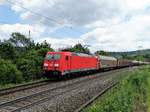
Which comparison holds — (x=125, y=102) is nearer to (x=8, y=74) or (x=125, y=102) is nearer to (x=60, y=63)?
(x=8, y=74)

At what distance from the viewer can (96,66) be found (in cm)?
4916

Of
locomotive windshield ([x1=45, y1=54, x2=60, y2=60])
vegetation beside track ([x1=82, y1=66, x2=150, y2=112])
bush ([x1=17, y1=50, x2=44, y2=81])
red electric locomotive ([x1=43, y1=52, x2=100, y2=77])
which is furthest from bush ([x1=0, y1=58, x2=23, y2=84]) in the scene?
vegetation beside track ([x1=82, y1=66, x2=150, y2=112])

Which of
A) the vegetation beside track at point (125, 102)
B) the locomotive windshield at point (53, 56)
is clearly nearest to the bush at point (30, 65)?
the locomotive windshield at point (53, 56)

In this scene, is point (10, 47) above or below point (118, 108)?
above

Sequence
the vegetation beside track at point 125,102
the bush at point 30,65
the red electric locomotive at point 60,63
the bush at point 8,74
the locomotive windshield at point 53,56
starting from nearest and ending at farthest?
the vegetation beside track at point 125,102 < the bush at point 8,74 < the red electric locomotive at point 60,63 < the bush at point 30,65 < the locomotive windshield at point 53,56

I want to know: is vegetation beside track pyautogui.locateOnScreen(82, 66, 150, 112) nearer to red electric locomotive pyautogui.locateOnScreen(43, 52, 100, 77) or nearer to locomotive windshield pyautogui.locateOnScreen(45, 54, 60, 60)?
red electric locomotive pyautogui.locateOnScreen(43, 52, 100, 77)

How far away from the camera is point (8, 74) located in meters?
26.3

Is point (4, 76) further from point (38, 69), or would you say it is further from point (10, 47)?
point (10, 47)

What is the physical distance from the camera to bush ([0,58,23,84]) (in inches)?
1015

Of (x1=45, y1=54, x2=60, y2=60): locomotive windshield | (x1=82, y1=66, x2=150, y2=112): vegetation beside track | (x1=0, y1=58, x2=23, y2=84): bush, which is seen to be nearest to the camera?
(x1=82, y1=66, x2=150, y2=112): vegetation beside track

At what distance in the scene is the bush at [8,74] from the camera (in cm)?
2578

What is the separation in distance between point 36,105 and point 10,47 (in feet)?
67.0

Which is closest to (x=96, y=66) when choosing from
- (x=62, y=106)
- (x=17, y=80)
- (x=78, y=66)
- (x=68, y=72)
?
(x=78, y=66)

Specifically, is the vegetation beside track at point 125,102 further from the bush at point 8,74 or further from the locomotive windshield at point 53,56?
the locomotive windshield at point 53,56
